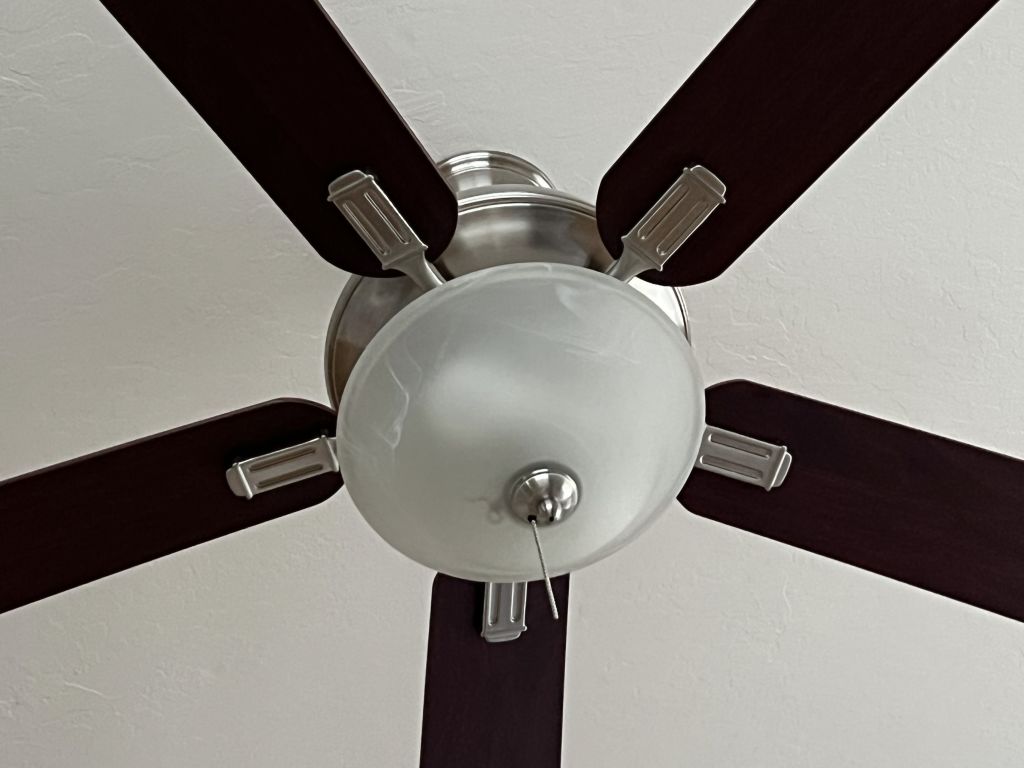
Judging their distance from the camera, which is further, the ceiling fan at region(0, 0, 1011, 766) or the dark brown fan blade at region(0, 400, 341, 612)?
the dark brown fan blade at region(0, 400, 341, 612)

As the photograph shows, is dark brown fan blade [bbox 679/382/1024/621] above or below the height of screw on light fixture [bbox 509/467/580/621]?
below

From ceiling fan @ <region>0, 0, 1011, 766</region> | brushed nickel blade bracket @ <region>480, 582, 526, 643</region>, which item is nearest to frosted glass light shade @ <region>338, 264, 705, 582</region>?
ceiling fan @ <region>0, 0, 1011, 766</region>

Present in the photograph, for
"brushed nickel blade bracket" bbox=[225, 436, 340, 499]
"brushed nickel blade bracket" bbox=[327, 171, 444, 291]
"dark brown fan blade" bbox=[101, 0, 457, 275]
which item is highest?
"dark brown fan blade" bbox=[101, 0, 457, 275]

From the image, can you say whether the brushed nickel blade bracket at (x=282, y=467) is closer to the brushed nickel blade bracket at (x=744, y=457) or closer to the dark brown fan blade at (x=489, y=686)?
the dark brown fan blade at (x=489, y=686)

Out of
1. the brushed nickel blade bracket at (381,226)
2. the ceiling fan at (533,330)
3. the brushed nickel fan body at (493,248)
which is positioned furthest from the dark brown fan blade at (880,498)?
the brushed nickel blade bracket at (381,226)

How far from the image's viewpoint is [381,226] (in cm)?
92

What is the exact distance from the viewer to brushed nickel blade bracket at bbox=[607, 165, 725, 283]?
35.8 inches

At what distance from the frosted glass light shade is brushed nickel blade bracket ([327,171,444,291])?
3.4 inches

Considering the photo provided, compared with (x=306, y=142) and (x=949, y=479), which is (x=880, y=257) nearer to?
(x=949, y=479)

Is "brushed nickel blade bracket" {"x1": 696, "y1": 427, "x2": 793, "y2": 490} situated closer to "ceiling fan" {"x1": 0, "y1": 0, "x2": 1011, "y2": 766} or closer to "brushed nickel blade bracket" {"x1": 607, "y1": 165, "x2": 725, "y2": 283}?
"ceiling fan" {"x1": 0, "y1": 0, "x2": 1011, "y2": 766}

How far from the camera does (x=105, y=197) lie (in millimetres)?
1328

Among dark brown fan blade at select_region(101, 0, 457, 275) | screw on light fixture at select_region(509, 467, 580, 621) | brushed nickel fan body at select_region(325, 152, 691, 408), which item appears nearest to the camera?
dark brown fan blade at select_region(101, 0, 457, 275)

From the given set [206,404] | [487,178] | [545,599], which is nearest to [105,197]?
[206,404]

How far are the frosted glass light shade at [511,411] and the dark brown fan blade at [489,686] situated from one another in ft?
0.48
